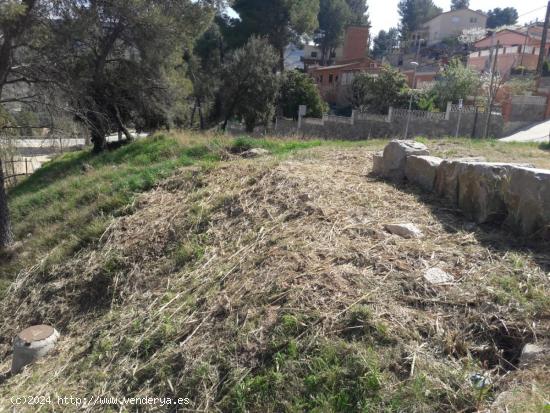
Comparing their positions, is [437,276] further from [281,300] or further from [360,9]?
[360,9]

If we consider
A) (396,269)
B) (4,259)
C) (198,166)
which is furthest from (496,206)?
(4,259)

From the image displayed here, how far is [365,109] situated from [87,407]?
24.9m

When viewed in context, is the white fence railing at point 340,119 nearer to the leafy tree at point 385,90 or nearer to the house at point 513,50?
the leafy tree at point 385,90

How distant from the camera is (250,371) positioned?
3.04 metres

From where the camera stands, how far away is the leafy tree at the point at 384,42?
6406cm

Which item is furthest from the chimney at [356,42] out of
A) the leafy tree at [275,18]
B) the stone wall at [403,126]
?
the stone wall at [403,126]

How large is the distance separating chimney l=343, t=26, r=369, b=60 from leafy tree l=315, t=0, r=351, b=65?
368 centimetres

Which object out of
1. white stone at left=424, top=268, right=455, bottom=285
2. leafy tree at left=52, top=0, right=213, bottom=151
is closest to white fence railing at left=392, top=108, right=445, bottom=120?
leafy tree at left=52, top=0, right=213, bottom=151

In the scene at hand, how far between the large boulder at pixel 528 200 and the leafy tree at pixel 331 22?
45062 mm

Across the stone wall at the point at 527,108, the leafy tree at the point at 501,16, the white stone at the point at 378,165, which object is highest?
the leafy tree at the point at 501,16

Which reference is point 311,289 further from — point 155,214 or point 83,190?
point 83,190

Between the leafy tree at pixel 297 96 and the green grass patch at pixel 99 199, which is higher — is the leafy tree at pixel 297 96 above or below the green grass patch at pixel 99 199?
above

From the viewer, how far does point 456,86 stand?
77.2 ft

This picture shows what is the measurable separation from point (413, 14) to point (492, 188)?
67509 millimetres
